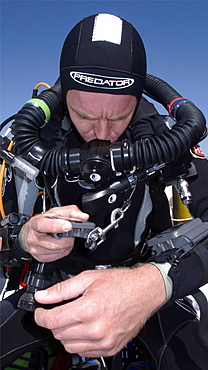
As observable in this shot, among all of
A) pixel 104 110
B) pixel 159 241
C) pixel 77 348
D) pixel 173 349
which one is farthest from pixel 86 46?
pixel 173 349

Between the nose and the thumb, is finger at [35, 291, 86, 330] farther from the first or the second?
the nose

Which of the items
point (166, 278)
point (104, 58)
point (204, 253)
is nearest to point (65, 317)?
point (166, 278)

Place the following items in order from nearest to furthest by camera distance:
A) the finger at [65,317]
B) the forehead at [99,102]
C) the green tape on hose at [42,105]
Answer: the finger at [65,317] < the forehead at [99,102] < the green tape on hose at [42,105]

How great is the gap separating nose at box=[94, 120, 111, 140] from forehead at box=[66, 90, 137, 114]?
0.05 meters

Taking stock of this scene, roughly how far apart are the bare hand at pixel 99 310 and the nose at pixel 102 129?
600mm

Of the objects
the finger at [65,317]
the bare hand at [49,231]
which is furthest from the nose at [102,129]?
the finger at [65,317]

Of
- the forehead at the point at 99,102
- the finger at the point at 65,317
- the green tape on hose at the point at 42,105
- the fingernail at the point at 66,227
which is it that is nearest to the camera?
the finger at the point at 65,317

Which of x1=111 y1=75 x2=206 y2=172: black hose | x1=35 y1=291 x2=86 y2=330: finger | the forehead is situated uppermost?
the forehead

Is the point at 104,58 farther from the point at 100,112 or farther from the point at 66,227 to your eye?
the point at 66,227

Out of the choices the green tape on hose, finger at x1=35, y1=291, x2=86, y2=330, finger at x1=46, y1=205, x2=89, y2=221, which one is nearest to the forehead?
the green tape on hose

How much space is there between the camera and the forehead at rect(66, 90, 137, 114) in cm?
126

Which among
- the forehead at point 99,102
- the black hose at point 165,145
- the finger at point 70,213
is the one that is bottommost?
the finger at point 70,213

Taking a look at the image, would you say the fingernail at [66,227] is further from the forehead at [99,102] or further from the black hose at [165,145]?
the forehead at [99,102]

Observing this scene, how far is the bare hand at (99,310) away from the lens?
84 centimetres
